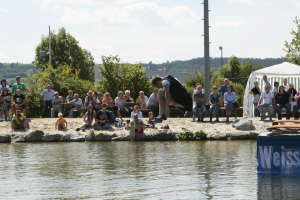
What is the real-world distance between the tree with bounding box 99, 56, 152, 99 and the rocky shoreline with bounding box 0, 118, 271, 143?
11.8 meters

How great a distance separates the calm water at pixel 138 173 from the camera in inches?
543

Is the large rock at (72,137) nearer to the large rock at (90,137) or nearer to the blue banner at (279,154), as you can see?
the large rock at (90,137)

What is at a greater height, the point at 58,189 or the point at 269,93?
the point at 269,93

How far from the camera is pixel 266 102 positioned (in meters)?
29.2

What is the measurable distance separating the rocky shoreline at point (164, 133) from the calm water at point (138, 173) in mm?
2019

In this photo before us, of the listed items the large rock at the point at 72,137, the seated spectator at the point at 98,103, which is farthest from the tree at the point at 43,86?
the large rock at the point at 72,137

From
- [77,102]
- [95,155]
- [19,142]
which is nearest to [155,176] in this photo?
[95,155]

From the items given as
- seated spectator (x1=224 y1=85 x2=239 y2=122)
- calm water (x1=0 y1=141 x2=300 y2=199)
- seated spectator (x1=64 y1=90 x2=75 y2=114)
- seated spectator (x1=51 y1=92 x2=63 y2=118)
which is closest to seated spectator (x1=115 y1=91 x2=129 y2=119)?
seated spectator (x1=64 y1=90 x2=75 y2=114)

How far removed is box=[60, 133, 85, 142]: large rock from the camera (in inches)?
1049

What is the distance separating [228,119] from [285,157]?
1432cm

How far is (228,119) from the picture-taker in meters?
29.2

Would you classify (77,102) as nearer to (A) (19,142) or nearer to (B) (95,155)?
(A) (19,142)

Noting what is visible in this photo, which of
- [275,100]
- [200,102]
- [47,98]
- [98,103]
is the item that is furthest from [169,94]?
[47,98]

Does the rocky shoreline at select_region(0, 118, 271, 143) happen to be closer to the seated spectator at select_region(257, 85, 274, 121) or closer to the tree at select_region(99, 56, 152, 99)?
the seated spectator at select_region(257, 85, 274, 121)
